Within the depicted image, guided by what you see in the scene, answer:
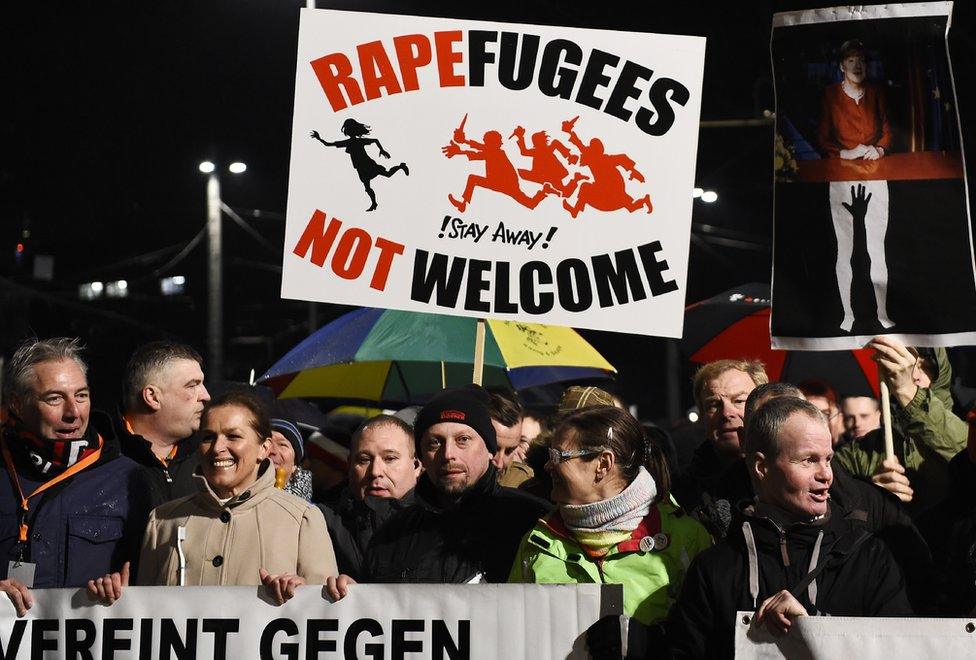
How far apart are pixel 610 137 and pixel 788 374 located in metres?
2.80

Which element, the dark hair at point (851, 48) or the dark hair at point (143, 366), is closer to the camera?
the dark hair at point (851, 48)

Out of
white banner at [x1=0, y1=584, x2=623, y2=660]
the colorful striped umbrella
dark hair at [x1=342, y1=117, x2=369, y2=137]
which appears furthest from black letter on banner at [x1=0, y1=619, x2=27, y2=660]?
the colorful striped umbrella

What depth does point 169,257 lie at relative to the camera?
3375 centimetres

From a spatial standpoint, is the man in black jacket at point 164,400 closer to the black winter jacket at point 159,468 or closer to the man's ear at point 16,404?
the black winter jacket at point 159,468

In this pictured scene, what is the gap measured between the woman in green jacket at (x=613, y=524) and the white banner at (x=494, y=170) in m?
0.83

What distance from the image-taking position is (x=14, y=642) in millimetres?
4367

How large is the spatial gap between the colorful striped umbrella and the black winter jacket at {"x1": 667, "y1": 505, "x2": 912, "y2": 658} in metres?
3.89

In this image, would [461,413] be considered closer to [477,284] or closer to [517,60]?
[477,284]

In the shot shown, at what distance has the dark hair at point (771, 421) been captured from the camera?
408 centimetres

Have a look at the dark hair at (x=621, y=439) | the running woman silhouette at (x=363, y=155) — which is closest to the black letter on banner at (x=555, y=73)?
the running woman silhouette at (x=363, y=155)

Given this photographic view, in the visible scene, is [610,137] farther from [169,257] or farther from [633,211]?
[169,257]

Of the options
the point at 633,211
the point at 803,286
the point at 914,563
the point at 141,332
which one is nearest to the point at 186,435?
the point at 633,211

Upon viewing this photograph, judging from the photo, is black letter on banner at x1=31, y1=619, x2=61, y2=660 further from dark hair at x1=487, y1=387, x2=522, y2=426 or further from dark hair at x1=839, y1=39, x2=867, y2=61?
dark hair at x1=839, y1=39, x2=867, y2=61

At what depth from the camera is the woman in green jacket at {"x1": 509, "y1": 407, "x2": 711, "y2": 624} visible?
419cm
